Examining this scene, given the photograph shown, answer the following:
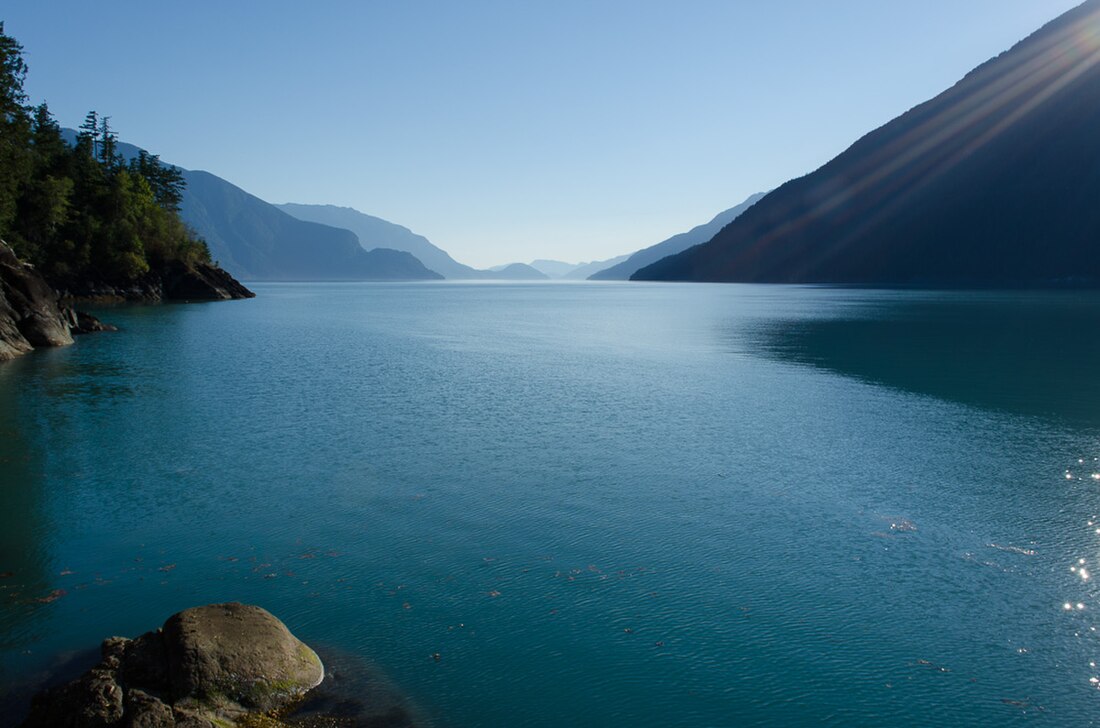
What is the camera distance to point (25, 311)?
143 ft

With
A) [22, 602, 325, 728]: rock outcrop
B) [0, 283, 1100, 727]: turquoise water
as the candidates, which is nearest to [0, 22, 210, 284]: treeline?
[0, 283, 1100, 727]: turquoise water

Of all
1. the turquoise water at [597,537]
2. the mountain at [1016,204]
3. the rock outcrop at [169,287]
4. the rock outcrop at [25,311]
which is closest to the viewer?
the turquoise water at [597,537]

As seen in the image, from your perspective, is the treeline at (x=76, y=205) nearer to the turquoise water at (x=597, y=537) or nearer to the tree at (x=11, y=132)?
the tree at (x=11, y=132)

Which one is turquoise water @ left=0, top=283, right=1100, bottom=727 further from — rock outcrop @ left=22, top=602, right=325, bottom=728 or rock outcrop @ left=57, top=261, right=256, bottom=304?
rock outcrop @ left=57, top=261, right=256, bottom=304

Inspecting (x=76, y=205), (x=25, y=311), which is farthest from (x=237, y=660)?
(x=76, y=205)

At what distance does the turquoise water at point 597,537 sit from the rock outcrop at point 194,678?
1.11 metres

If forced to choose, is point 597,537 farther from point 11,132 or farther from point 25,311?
point 11,132

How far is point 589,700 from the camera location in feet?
29.0

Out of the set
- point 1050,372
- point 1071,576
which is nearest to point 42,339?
point 1071,576

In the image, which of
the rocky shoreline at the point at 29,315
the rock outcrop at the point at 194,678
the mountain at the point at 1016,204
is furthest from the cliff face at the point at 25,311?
the mountain at the point at 1016,204

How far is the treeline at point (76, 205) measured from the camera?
60031mm

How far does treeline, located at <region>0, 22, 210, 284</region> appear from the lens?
60.0m

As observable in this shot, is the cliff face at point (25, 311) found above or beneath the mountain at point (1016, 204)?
beneath

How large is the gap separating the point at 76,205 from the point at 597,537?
9209 cm
